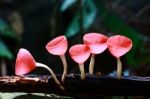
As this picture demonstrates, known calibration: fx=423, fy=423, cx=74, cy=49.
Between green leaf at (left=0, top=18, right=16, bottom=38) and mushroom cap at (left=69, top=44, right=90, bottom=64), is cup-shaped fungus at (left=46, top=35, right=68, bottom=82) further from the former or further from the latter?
green leaf at (left=0, top=18, right=16, bottom=38)

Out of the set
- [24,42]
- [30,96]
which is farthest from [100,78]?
[24,42]

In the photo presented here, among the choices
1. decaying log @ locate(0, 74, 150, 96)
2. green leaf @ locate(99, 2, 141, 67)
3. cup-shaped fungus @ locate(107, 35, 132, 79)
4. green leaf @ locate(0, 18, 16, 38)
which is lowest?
decaying log @ locate(0, 74, 150, 96)

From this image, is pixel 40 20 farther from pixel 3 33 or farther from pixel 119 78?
pixel 119 78

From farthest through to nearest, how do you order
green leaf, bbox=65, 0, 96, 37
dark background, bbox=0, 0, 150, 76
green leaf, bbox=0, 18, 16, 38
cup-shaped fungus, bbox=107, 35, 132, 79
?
green leaf, bbox=0, 18, 16, 38 < green leaf, bbox=65, 0, 96, 37 < dark background, bbox=0, 0, 150, 76 < cup-shaped fungus, bbox=107, 35, 132, 79

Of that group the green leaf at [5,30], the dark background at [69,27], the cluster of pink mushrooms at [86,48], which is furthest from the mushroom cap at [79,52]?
the green leaf at [5,30]

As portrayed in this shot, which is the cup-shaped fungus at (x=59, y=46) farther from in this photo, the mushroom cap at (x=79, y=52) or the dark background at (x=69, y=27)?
the dark background at (x=69, y=27)

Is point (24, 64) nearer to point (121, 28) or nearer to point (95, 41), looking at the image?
point (95, 41)

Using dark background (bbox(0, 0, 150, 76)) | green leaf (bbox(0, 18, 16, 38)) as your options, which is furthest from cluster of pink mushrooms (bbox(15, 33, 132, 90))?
green leaf (bbox(0, 18, 16, 38))
